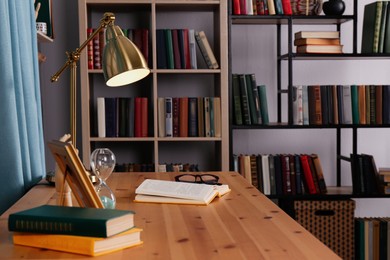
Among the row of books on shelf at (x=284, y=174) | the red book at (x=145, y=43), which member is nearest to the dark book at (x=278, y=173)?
the row of books on shelf at (x=284, y=174)

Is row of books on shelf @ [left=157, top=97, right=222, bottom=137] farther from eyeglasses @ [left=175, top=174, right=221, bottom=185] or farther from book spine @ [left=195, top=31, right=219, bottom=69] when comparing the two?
eyeglasses @ [left=175, top=174, right=221, bottom=185]

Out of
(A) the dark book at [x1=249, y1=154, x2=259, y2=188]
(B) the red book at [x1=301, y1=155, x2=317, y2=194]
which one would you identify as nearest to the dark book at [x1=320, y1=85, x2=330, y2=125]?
(B) the red book at [x1=301, y1=155, x2=317, y2=194]

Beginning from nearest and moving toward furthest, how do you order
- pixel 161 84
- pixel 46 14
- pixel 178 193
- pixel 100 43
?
pixel 178 193 → pixel 46 14 → pixel 100 43 → pixel 161 84

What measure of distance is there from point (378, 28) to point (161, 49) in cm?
122

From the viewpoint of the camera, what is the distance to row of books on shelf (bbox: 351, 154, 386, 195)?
3.47m

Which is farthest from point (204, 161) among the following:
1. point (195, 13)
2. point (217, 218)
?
point (217, 218)

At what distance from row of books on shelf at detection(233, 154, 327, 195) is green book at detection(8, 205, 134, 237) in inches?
88.3

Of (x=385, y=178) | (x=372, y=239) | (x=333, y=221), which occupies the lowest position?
(x=372, y=239)

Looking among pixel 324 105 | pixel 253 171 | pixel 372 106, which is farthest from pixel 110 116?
pixel 372 106

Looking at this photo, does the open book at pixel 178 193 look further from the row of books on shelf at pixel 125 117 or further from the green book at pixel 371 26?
the green book at pixel 371 26

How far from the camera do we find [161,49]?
11.1 ft

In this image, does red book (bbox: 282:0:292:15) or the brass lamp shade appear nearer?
the brass lamp shade

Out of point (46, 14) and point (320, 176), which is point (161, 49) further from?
point (320, 176)

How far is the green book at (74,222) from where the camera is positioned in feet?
3.88
